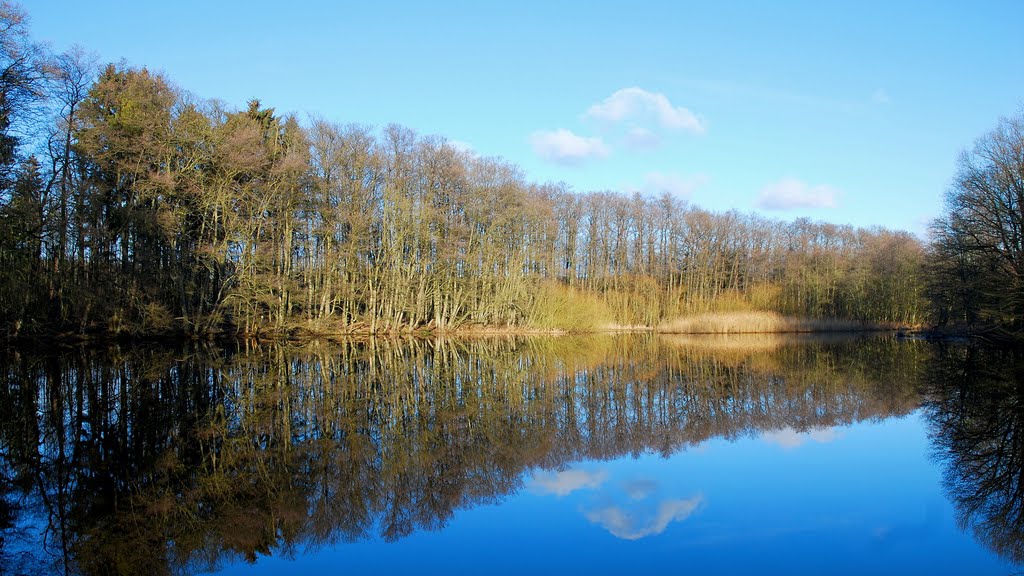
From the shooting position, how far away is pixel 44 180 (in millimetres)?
21328

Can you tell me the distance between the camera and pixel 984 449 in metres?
8.53

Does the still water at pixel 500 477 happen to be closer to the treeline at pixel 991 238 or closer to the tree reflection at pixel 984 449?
the tree reflection at pixel 984 449

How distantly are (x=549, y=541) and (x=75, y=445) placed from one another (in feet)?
22.7

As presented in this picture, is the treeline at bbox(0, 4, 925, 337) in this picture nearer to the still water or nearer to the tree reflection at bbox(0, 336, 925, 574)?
the tree reflection at bbox(0, 336, 925, 574)

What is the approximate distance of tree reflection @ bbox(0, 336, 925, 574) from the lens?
5.46 meters

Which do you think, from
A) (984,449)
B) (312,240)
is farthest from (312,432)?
(312,240)

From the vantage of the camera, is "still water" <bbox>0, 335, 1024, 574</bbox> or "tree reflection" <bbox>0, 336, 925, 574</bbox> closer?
"still water" <bbox>0, 335, 1024, 574</bbox>

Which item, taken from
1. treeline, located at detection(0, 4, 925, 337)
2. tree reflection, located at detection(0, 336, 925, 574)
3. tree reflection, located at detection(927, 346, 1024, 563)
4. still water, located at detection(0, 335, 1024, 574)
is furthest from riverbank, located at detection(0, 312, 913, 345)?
tree reflection, located at detection(927, 346, 1024, 563)

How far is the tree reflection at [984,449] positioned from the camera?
19.2 feet

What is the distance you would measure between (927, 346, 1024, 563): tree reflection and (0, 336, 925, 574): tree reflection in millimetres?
1148

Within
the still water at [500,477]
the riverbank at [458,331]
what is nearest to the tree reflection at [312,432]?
the still water at [500,477]

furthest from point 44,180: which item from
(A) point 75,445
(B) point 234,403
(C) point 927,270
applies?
(C) point 927,270

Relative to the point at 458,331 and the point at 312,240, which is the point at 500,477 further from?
the point at 458,331

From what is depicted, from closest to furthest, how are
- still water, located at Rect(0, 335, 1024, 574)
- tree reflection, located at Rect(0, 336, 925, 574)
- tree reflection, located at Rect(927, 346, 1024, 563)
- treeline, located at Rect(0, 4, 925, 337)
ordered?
still water, located at Rect(0, 335, 1024, 574), tree reflection, located at Rect(0, 336, 925, 574), tree reflection, located at Rect(927, 346, 1024, 563), treeline, located at Rect(0, 4, 925, 337)
